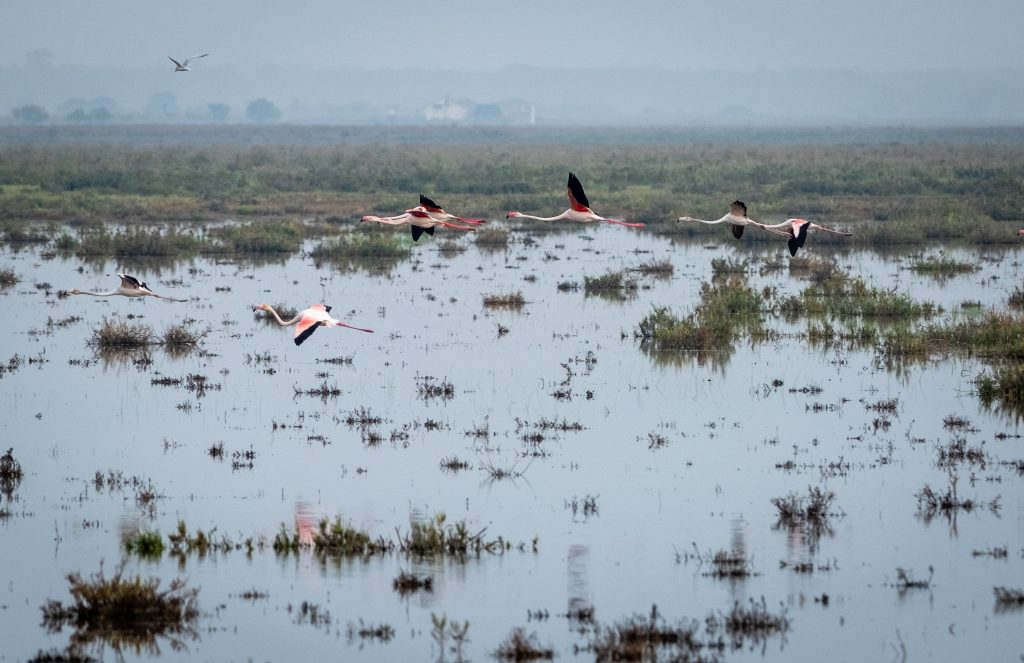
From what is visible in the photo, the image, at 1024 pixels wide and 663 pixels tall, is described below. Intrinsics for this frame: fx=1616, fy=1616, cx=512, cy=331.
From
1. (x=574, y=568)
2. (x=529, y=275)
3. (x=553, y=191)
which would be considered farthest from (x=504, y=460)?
(x=553, y=191)

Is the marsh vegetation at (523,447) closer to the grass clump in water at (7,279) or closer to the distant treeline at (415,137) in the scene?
the grass clump in water at (7,279)

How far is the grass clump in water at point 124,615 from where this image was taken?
34.3 ft

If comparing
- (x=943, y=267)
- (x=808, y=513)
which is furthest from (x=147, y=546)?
(x=943, y=267)

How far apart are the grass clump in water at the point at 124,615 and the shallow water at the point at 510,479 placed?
0.13 meters

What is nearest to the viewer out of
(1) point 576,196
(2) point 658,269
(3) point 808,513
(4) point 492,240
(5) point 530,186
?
(3) point 808,513

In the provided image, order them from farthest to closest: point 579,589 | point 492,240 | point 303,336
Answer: point 492,240, point 303,336, point 579,589

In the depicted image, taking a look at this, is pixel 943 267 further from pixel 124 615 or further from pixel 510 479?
pixel 124 615

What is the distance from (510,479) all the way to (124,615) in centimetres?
484

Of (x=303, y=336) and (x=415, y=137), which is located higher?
(x=303, y=336)

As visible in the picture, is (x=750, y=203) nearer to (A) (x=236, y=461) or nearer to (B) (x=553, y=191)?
(B) (x=553, y=191)

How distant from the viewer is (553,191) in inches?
2021

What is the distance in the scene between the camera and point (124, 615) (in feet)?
34.8

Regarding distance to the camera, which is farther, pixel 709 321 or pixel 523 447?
pixel 709 321

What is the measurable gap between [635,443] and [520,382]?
366 centimetres
